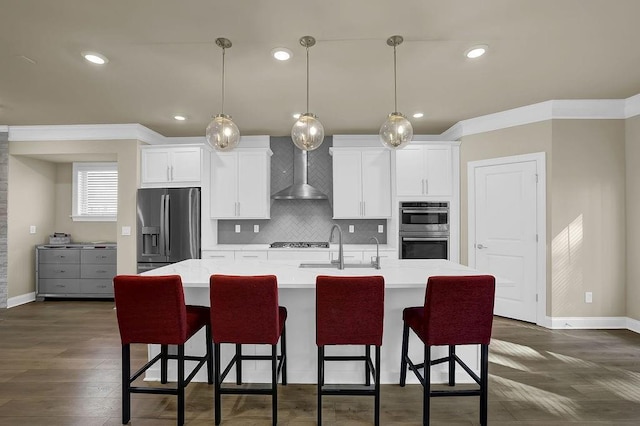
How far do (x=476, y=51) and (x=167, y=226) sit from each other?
4158 millimetres

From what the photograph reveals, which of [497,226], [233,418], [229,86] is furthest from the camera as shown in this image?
[497,226]

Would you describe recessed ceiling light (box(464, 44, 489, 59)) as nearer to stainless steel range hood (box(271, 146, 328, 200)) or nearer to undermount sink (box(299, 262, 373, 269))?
undermount sink (box(299, 262, 373, 269))

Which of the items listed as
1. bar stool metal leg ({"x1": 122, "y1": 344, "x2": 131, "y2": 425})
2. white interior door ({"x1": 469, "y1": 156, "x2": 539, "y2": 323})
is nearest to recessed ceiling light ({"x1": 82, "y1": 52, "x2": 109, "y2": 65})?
bar stool metal leg ({"x1": 122, "y1": 344, "x2": 131, "y2": 425})

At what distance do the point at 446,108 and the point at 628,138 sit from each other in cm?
208

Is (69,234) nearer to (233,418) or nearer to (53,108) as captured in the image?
(53,108)

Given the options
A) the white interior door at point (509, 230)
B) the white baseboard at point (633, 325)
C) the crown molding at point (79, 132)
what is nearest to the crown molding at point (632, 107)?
the white interior door at point (509, 230)

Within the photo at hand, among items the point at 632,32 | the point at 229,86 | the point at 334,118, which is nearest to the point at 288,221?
the point at 334,118

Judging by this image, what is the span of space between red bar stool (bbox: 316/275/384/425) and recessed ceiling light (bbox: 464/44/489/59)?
2.00 metres

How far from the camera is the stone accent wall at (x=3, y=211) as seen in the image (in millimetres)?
4742

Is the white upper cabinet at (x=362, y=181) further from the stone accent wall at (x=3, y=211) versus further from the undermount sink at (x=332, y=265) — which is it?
the stone accent wall at (x=3, y=211)

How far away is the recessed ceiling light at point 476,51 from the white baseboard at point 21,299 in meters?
6.63

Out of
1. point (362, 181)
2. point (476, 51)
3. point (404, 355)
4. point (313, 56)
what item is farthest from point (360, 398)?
point (362, 181)

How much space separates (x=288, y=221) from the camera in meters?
5.33

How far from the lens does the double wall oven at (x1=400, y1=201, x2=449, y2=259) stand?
455 cm
